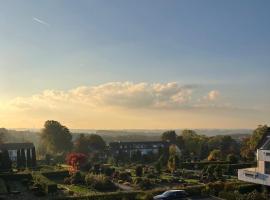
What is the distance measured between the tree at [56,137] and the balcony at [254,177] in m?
73.3

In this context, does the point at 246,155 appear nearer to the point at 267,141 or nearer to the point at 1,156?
the point at 267,141

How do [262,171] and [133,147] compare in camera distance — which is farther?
[133,147]

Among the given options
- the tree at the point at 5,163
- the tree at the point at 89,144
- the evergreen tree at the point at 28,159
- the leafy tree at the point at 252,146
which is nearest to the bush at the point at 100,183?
the tree at the point at 5,163

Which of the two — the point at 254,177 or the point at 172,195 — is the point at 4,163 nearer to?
the point at 172,195

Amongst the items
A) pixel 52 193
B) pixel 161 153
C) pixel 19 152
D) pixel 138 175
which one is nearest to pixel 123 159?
pixel 161 153

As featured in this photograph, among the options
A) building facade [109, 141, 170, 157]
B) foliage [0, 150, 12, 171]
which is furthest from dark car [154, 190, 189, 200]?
building facade [109, 141, 170, 157]

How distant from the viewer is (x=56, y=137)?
121 meters

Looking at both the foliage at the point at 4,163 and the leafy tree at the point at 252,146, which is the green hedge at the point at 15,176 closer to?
the foliage at the point at 4,163

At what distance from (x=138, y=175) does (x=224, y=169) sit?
14967mm

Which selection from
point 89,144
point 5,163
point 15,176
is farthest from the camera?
point 89,144

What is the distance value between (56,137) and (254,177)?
251 feet

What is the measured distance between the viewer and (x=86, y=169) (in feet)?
254

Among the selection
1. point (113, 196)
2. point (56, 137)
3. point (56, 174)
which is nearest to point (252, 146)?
point (56, 174)

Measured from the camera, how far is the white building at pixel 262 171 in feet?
173
